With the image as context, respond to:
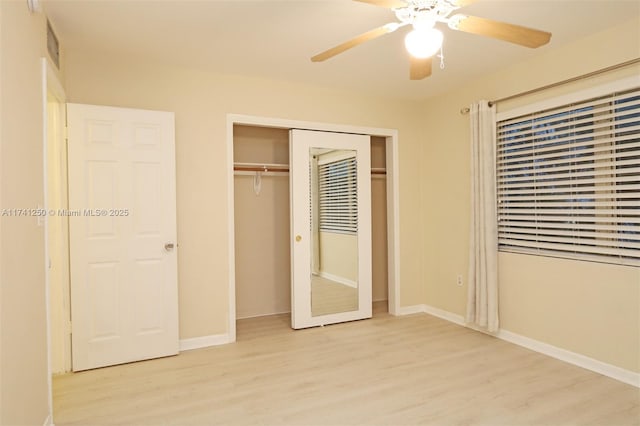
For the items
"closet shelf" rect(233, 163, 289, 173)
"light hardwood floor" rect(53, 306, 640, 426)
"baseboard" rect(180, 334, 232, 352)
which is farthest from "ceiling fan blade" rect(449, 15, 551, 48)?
"baseboard" rect(180, 334, 232, 352)

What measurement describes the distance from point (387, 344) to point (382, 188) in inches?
82.8

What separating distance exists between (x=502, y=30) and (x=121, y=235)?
2965mm

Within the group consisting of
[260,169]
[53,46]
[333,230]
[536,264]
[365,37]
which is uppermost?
[53,46]

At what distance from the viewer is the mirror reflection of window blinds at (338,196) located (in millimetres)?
4070

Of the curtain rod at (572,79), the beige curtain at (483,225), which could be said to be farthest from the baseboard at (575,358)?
the curtain rod at (572,79)

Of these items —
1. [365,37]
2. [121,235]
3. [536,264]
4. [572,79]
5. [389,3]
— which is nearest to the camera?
[389,3]

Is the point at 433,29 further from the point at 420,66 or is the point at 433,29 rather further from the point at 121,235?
the point at 121,235

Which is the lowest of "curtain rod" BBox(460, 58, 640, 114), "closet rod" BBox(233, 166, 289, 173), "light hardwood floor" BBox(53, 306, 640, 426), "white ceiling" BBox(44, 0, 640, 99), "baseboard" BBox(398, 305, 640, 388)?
"light hardwood floor" BBox(53, 306, 640, 426)

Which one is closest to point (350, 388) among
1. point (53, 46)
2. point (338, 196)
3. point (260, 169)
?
point (338, 196)

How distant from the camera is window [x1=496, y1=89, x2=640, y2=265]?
2680mm

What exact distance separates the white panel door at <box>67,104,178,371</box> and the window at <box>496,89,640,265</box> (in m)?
3.01

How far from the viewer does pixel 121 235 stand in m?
3.07

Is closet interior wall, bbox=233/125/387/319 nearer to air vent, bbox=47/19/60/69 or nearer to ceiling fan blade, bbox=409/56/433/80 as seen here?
air vent, bbox=47/19/60/69

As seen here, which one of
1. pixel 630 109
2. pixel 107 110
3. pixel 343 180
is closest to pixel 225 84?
pixel 107 110
